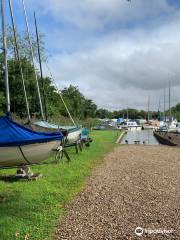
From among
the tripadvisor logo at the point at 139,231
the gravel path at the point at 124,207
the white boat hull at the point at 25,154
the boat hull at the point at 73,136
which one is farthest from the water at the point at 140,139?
the tripadvisor logo at the point at 139,231

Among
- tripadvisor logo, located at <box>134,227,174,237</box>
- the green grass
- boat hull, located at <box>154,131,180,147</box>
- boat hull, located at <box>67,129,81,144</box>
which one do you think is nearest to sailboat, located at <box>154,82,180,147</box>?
boat hull, located at <box>154,131,180,147</box>

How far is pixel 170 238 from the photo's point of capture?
6.96 metres

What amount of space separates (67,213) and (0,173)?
549 centimetres

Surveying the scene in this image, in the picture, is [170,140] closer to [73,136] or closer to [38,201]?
[73,136]

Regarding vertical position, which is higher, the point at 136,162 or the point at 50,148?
the point at 50,148

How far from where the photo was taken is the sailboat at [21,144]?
9.02m

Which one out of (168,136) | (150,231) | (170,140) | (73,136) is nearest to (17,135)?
(150,231)

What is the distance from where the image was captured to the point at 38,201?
9.45 metres

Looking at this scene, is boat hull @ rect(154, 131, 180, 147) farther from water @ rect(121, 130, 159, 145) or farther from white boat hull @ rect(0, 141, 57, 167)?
white boat hull @ rect(0, 141, 57, 167)

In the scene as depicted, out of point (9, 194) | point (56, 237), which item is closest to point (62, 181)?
point (9, 194)

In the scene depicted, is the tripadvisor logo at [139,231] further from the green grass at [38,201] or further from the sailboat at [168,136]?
the sailboat at [168,136]

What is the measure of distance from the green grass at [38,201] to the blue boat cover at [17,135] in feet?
4.49

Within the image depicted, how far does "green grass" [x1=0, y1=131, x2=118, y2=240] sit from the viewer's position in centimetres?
745

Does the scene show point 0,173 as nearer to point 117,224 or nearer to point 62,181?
point 62,181
